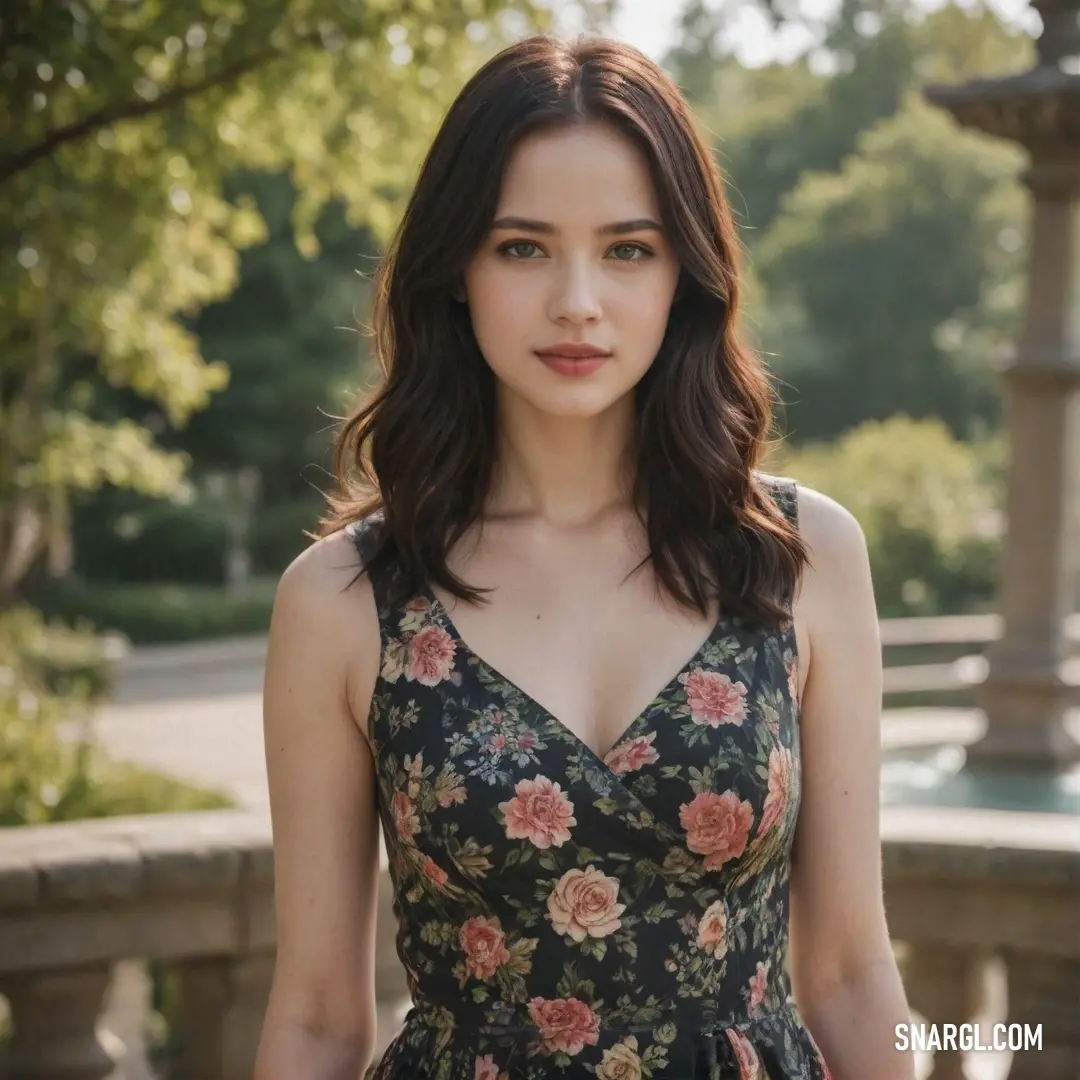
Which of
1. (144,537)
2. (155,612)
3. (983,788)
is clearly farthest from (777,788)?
(144,537)

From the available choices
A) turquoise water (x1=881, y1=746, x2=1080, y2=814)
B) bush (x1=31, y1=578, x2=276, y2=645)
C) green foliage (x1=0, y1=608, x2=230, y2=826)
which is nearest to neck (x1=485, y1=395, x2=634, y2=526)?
green foliage (x1=0, y1=608, x2=230, y2=826)

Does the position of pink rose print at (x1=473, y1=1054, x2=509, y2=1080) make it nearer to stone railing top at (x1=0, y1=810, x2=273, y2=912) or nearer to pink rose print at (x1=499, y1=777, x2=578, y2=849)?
pink rose print at (x1=499, y1=777, x2=578, y2=849)

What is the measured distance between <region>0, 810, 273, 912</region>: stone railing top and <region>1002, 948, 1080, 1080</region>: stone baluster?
1.39 m

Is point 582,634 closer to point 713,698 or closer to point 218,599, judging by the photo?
point 713,698

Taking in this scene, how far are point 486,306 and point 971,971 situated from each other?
1.77 m

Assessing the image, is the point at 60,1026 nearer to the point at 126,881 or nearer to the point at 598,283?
the point at 126,881

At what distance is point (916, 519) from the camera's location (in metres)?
24.4

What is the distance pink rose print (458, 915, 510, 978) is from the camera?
2.17m

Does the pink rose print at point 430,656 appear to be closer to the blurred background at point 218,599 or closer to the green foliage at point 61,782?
the blurred background at point 218,599

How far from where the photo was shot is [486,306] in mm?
2236

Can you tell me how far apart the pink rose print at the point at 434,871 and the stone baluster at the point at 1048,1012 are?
1.46 metres

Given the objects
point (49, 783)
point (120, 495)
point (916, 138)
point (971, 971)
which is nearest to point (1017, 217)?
point (916, 138)

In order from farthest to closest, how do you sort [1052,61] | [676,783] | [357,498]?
[1052,61], [357,498], [676,783]

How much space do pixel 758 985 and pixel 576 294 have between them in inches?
35.5
